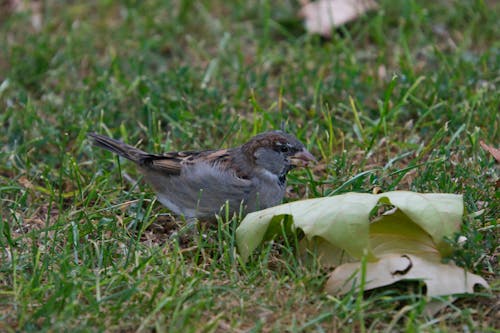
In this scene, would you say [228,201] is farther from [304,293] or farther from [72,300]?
[72,300]

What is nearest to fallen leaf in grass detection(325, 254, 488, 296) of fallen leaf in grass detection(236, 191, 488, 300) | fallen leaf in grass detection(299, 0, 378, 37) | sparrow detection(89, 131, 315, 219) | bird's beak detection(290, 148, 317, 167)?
fallen leaf in grass detection(236, 191, 488, 300)

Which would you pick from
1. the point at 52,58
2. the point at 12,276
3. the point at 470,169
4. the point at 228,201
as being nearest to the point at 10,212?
the point at 12,276

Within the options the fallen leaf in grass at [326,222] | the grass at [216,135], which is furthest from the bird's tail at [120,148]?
the fallen leaf in grass at [326,222]

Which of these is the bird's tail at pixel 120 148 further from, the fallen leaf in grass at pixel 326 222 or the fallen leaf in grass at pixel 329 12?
the fallen leaf in grass at pixel 329 12

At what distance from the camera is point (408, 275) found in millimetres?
3039

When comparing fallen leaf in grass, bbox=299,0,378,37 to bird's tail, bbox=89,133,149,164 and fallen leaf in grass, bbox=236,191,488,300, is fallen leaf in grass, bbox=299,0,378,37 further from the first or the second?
fallen leaf in grass, bbox=236,191,488,300

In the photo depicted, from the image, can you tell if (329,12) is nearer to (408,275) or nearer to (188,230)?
(188,230)

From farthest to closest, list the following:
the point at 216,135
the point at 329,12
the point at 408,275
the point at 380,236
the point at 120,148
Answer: the point at 329,12
the point at 216,135
the point at 120,148
the point at 380,236
the point at 408,275

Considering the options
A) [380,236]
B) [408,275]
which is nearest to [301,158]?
[380,236]

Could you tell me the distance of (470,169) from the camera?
3.97 metres

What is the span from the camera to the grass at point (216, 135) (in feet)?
9.80

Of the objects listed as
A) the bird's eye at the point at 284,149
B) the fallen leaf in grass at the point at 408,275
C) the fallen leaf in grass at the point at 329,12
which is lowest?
the fallen leaf in grass at the point at 408,275

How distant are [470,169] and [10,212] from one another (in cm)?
217

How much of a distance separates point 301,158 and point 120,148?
891 mm
